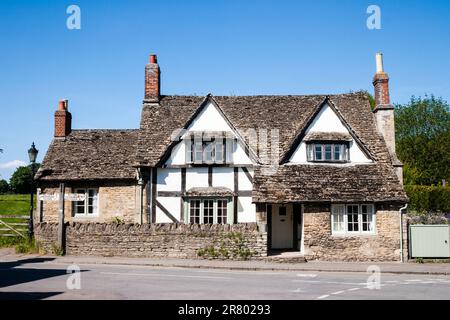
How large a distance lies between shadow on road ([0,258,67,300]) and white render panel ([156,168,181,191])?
7.06 meters

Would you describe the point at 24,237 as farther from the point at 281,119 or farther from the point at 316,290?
the point at 316,290

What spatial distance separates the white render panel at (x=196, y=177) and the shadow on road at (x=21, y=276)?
8170 millimetres

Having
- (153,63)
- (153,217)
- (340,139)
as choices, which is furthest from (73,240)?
(340,139)

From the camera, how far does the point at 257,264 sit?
18.5 meters

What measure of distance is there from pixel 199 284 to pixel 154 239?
732cm

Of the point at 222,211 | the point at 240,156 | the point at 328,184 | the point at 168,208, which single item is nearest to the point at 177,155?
the point at 168,208

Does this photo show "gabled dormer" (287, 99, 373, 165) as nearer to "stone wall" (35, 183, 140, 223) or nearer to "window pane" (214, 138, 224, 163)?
"window pane" (214, 138, 224, 163)

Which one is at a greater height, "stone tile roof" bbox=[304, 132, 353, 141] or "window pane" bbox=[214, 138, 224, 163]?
"stone tile roof" bbox=[304, 132, 353, 141]

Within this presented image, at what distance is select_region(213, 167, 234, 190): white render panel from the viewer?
23.3 metres

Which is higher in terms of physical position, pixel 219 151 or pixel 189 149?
pixel 189 149

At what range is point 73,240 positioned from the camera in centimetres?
2069

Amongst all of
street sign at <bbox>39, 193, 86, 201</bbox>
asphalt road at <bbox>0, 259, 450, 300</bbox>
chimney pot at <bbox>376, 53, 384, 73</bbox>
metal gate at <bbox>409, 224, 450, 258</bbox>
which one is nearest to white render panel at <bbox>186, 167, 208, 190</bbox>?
street sign at <bbox>39, 193, 86, 201</bbox>

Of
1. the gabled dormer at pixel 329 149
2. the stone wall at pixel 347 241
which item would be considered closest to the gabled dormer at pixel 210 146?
the gabled dormer at pixel 329 149

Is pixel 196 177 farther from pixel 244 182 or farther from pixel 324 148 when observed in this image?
pixel 324 148
